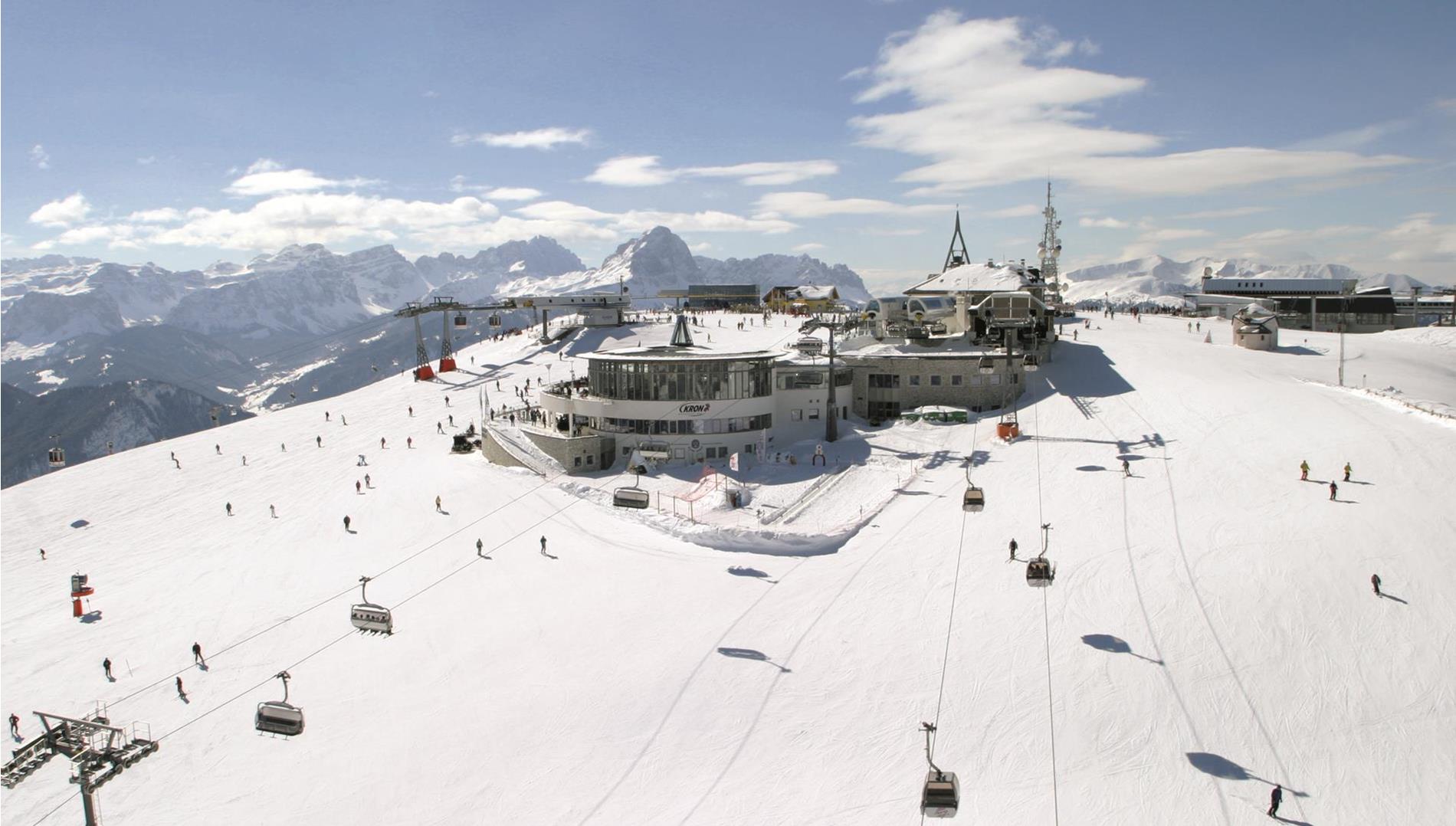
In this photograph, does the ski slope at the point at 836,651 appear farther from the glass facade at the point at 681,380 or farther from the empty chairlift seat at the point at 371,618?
the glass facade at the point at 681,380

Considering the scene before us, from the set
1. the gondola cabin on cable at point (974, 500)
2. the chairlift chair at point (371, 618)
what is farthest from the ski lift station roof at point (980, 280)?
the chairlift chair at point (371, 618)

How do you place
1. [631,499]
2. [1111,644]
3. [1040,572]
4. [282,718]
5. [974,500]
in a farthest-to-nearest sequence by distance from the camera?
[631,499] < [974,500] < [1040,572] < [1111,644] < [282,718]

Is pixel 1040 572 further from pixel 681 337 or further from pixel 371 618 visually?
pixel 681 337

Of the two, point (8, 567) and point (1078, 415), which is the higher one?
point (1078, 415)

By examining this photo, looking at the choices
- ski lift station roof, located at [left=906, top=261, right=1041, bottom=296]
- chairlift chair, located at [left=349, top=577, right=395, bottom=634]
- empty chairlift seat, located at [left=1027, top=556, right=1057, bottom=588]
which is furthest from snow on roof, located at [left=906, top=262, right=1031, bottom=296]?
chairlift chair, located at [left=349, top=577, right=395, bottom=634]

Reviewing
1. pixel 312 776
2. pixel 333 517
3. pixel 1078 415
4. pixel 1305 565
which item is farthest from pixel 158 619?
pixel 1078 415

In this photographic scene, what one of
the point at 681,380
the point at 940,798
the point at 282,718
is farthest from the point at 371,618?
the point at 681,380

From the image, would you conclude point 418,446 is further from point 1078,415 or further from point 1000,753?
point 1000,753

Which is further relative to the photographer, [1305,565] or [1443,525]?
[1443,525]
